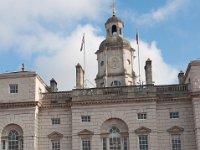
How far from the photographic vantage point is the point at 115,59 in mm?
54531

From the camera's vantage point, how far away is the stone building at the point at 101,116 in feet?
144

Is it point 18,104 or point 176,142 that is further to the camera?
point 18,104

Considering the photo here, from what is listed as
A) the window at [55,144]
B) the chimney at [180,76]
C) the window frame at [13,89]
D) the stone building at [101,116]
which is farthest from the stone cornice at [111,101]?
the chimney at [180,76]

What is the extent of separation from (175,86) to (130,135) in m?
6.91

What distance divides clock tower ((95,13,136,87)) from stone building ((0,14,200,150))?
706 centimetres

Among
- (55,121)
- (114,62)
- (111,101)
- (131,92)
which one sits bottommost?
(55,121)

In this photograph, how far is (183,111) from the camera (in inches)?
1757

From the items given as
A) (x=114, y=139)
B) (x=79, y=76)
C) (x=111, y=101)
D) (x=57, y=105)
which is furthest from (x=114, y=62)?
(x=114, y=139)

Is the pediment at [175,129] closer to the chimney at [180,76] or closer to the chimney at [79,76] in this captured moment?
the chimney at [180,76]

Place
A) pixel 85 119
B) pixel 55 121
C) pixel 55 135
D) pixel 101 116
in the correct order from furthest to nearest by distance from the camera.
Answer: pixel 55 121
pixel 55 135
pixel 85 119
pixel 101 116

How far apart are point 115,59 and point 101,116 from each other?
11.3 meters

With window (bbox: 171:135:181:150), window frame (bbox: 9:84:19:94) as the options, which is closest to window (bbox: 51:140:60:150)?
window frame (bbox: 9:84:19:94)

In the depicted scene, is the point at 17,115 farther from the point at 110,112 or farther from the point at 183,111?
the point at 183,111

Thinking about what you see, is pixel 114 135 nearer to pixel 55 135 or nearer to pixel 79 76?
pixel 55 135
